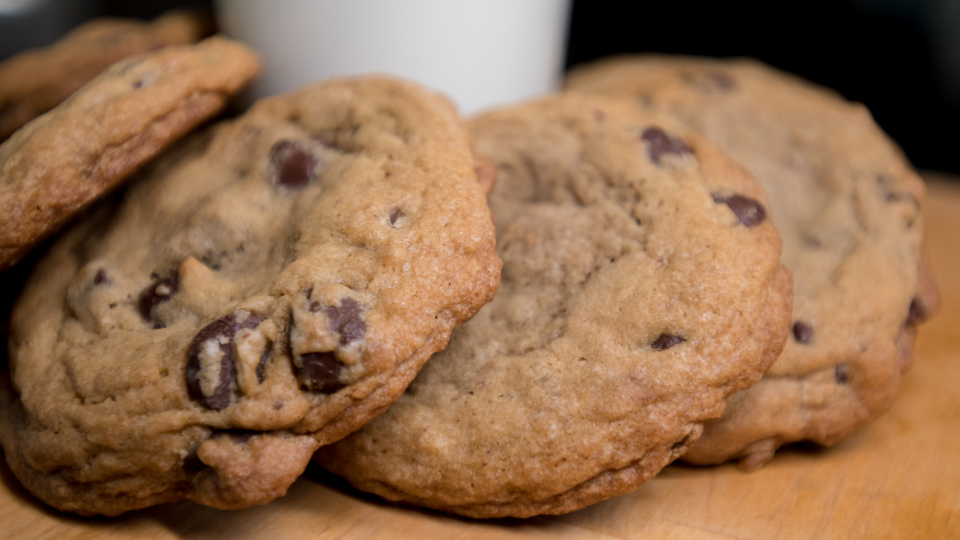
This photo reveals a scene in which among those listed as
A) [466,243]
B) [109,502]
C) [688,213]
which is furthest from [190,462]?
[688,213]

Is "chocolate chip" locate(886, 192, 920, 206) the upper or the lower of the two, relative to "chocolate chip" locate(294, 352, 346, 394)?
upper

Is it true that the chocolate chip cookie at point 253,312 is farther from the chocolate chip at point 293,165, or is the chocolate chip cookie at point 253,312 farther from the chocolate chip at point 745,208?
the chocolate chip at point 745,208

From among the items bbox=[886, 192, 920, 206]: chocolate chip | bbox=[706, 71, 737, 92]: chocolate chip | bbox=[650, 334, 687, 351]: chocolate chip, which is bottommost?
bbox=[650, 334, 687, 351]: chocolate chip

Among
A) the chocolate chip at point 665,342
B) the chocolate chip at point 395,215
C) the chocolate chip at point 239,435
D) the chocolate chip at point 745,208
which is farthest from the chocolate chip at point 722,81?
the chocolate chip at point 239,435

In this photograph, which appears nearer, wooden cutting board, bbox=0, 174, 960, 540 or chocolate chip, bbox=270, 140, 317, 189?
wooden cutting board, bbox=0, 174, 960, 540

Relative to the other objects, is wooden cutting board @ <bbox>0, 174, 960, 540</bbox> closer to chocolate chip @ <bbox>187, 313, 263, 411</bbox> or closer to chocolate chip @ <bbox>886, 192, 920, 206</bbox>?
chocolate chip @ <bbox>187, 313, 263, 411</bbox>

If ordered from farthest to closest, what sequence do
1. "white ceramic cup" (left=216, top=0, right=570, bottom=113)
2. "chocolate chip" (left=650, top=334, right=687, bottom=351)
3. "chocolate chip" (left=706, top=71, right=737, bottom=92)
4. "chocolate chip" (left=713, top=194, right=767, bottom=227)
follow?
1. "chocolate chip" (left=706, top=71, right=737, bottom=92)
2. "white ceramic cup" (left=216, top=0, right=570, bottom=113)
3. "chocolate chip" (left=713, top=194, right=767, bottom=227)
4. "chocolate chip" (left=650, top=334, right=687, bottom=351)

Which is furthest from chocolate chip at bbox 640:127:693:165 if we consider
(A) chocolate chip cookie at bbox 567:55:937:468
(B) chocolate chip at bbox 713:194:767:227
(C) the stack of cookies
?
(A) chocolate chip cookie at bbox 567:55:937:468

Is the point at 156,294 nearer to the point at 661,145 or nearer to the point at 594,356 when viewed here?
the point at 594,356
